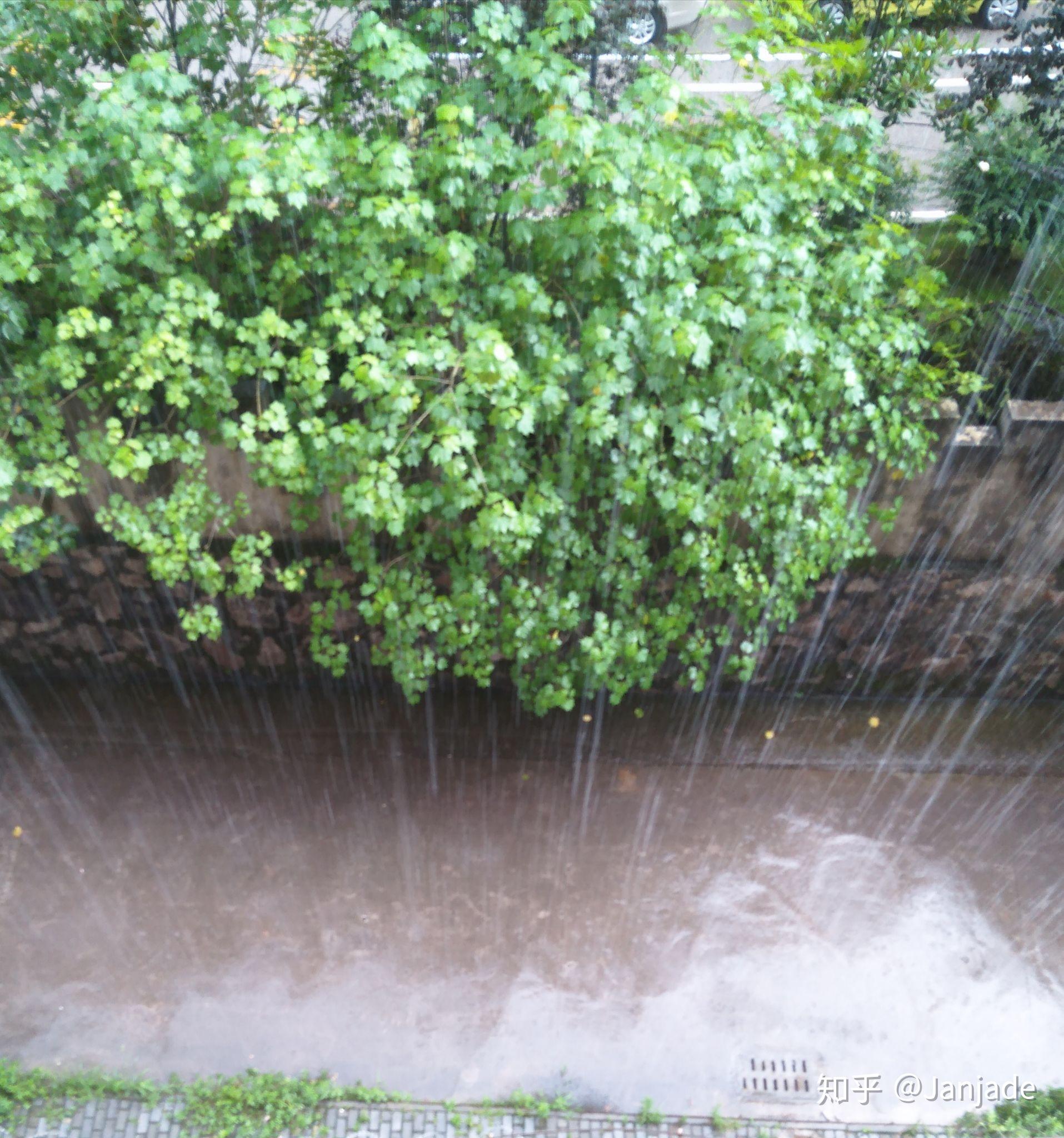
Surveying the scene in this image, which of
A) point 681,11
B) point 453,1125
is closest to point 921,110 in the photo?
point 681,11

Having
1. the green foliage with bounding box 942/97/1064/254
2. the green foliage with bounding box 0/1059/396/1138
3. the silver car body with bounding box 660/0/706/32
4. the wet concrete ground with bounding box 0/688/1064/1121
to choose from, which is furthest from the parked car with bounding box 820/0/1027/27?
the green foliage with bounding box 0/1059/396/1138

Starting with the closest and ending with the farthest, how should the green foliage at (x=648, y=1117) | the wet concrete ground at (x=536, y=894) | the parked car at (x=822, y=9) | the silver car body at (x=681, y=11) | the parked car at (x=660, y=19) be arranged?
the green foliage at (x=648, y=1117), the wet concrete ground at (x=536, y=894), the parked car at (x=660, y=19), the parked car at (x=822, y=9), the silver car body at (x=681, y=11)

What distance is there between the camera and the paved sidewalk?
3.87 meters

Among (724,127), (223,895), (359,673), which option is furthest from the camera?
(359,673)

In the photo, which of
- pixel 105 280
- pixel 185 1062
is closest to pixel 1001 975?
pixel 185 1062

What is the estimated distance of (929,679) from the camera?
233 inches

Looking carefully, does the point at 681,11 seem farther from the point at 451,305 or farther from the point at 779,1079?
the point at 779,1079

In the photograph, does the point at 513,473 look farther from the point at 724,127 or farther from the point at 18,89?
the point at 18,89

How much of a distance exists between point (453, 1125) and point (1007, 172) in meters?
5.53

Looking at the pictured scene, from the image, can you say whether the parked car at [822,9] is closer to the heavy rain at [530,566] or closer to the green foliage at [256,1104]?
the heavy rain at [530,566]

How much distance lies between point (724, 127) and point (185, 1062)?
15.1ft

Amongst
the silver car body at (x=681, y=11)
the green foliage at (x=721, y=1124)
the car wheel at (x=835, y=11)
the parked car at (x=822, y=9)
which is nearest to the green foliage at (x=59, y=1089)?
the green foliage at (x=721, y=1124)

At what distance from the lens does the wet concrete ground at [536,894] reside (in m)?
4.21

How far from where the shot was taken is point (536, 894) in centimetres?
485
